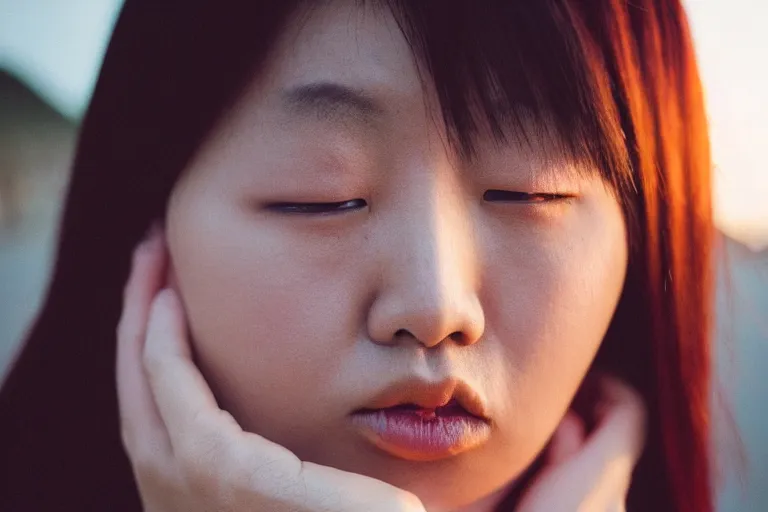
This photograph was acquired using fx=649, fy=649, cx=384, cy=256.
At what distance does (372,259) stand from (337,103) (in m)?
0.11

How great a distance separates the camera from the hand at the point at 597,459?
0.56 metres

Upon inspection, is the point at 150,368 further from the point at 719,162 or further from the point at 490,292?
the point at 719,162

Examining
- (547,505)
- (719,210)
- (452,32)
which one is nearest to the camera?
(452,32)

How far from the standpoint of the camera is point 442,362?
0.46 meters

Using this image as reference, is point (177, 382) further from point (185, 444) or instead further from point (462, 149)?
point (462, 149)

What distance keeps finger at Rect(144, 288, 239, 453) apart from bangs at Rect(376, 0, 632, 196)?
27 centimetres

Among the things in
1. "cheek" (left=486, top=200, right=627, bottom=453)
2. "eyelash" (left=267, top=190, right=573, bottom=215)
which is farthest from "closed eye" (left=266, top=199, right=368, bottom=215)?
"cheek" (left=486, top=200, right=627, bottom=453)

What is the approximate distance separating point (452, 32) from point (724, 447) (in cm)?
58

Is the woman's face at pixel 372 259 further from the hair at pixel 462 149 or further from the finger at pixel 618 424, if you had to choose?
the finger at pixel 618 424

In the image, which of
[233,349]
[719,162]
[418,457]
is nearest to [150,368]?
[233,349]

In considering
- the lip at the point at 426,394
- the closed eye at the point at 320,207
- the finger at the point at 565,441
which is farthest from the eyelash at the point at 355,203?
the finger at the point at 565,441

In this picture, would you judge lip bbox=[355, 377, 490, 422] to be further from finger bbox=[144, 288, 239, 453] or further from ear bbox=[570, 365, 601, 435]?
ear bbox=[570, 365, 601, 435]

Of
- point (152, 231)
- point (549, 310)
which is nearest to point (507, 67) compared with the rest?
point (549, 310)

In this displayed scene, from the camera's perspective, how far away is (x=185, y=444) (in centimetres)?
49
